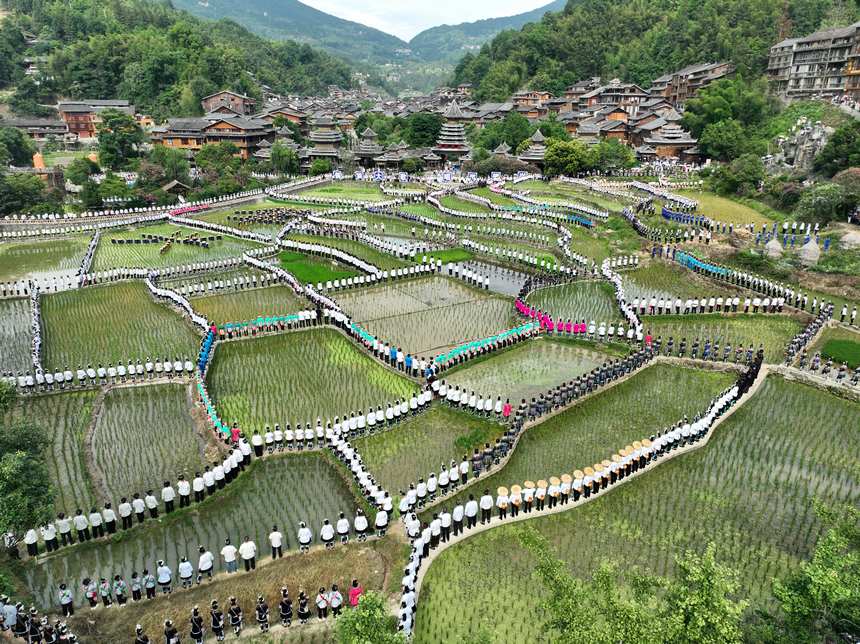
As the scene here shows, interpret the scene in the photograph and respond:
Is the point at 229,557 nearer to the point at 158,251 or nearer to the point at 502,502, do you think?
the point at 502,502

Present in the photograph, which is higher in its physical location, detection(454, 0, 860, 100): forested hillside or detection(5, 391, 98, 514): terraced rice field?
detection(454, 0, 860, 100): forested hillside

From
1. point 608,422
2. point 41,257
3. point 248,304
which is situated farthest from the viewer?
point 41,257

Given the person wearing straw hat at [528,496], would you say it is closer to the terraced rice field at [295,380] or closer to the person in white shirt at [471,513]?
the person in white shirt at [471,513]

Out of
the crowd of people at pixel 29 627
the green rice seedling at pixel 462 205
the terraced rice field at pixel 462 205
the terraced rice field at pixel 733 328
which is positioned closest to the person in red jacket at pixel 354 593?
the crowd of people at pixel 29 627

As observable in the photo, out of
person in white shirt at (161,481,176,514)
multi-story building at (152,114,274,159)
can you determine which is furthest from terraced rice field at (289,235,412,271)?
multi-story building at (152,114,274,159)

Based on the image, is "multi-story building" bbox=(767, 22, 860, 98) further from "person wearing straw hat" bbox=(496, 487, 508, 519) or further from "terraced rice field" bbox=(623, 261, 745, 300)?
"person wearing straw hat" bbox=(496, 487, 508, 519)

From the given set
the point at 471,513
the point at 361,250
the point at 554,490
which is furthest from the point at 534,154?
the point at 471,513
